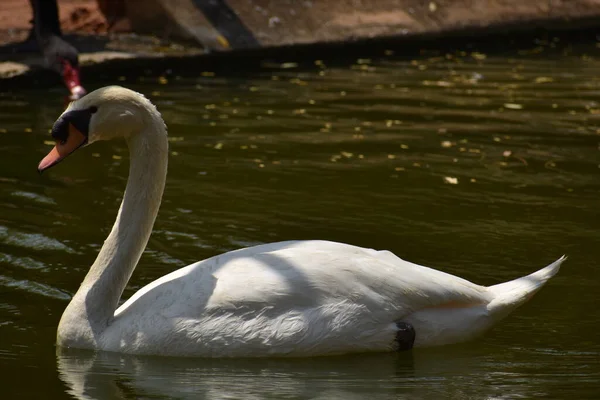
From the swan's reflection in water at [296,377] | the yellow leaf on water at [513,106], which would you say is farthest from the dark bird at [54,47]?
the swan's reflection in water at [296,377]

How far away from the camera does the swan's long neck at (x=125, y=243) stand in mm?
5434

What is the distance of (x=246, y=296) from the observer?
17.0 feet

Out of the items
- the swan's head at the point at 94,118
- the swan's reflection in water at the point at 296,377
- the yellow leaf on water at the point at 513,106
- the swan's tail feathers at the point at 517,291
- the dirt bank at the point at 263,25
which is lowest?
the yellow leaf on water at the point at 513,106

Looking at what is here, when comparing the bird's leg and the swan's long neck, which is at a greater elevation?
the swan's long neck

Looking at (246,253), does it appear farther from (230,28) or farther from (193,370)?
(230,28)

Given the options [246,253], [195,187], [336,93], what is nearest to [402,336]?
[246,253]

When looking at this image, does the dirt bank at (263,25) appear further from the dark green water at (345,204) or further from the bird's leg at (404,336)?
the bird's leg at (404,336)

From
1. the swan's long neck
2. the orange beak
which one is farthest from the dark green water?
the orange beak

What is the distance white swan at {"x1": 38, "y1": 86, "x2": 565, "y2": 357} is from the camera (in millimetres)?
5207

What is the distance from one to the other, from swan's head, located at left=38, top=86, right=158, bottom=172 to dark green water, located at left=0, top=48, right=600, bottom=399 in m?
0.94

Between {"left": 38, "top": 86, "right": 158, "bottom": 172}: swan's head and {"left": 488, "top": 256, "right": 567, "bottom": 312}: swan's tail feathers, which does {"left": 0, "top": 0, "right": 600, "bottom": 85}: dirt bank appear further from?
{"left": 488, "top": 256, "right": 567, "bottom": 312}: swan's tail feathers

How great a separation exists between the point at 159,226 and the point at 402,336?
8.35 feet

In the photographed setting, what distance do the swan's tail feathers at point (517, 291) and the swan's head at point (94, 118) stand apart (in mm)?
1824

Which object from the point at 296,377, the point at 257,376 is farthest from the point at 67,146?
the point at 296,377
